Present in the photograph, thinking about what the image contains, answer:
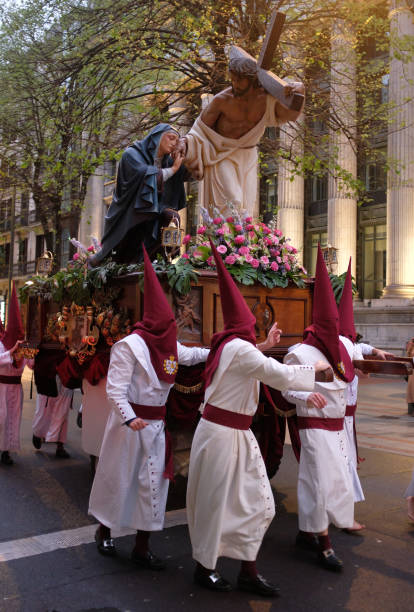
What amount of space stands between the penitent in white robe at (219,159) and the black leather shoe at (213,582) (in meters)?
3.85

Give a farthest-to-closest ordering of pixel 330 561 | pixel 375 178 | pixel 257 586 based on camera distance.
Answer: pixel 375 178 → pixel 330 561 → pixel 257 586

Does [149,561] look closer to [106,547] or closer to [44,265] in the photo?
[106,547]

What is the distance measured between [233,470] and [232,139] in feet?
12.8

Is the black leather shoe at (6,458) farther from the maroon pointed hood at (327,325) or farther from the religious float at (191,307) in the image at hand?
the maroon pointed hood at (327,325)

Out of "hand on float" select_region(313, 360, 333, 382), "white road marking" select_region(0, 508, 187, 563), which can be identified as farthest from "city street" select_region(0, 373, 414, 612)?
"hand on float" select_region(313, 360, 333, 382)

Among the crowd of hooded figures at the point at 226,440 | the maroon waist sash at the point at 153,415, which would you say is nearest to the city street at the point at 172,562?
the crowd of hooded figures at the point at 226,440

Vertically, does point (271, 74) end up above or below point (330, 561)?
above

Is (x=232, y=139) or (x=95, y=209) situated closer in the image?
(x=232, y=139)

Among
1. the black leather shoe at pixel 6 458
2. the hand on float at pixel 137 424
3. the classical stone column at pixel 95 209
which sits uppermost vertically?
the classical stone column at pixel 95 209

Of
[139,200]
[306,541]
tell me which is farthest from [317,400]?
[139,200]

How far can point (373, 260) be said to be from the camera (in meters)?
27.8

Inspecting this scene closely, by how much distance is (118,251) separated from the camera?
269 inches

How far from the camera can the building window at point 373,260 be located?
1073 inches

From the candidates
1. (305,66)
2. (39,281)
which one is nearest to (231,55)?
(39,281)
